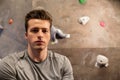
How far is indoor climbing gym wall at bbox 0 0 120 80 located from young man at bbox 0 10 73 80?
0.71m

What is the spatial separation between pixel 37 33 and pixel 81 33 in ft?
2.82

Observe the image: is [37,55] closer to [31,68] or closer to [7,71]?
[31,68]

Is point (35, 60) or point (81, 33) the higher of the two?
point (81, 33)

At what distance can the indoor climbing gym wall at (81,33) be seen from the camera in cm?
227

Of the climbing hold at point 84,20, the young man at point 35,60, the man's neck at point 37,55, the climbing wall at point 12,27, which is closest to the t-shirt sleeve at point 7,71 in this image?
the young man at point 35,60

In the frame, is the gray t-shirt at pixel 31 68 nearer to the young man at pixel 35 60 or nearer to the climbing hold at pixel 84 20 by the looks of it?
the young man at pixel 35 60

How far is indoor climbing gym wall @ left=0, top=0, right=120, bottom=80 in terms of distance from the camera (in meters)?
2.27

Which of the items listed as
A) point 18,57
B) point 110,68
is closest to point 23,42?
point 18,57

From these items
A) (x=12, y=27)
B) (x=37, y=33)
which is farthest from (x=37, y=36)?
(x=12, y=27)

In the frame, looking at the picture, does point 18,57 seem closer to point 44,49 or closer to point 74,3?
point 44,49

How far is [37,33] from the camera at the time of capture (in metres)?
1.50

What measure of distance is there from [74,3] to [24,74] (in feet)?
3.52

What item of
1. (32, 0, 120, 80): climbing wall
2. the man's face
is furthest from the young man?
(32, 0, 120, 80): climbing wall

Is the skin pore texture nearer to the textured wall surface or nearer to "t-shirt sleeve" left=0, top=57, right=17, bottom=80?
"t-shirt sleeve" left=0, top=57, right=17, bottom=80
